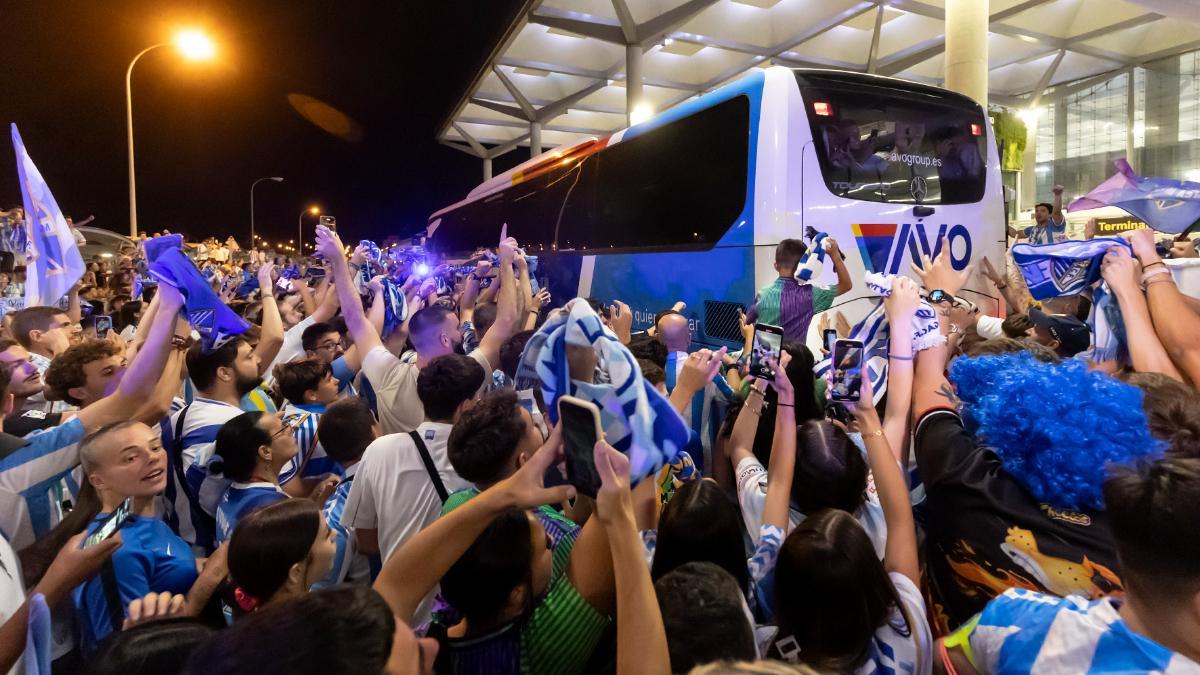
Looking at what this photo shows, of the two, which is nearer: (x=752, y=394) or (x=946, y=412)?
(x=946, y=412)

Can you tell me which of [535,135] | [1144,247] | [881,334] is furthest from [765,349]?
[535,135]

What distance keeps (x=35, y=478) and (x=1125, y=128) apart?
3228 cm

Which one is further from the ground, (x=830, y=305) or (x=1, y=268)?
(x=1, y=268)

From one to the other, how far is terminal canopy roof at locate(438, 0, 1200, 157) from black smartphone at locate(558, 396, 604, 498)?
1381 centimetres

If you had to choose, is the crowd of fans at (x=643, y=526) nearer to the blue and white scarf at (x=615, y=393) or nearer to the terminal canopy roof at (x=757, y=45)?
the blue and white scarf at (x=615, y=393)

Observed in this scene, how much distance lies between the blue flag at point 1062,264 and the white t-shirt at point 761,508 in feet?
4.65

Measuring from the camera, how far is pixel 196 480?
2990 millimetres

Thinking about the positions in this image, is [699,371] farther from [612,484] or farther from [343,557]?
[343,557]

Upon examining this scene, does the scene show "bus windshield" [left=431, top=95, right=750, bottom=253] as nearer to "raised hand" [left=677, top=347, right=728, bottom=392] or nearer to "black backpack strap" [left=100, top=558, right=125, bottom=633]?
"raised hand" [left=677, top=347, right=728, bottom=392]

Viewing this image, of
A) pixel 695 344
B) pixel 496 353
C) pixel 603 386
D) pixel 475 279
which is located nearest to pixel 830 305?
pixel 695 344

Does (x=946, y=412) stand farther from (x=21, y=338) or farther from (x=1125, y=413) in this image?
(x=21, y=338)

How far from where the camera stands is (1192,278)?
14.8ft

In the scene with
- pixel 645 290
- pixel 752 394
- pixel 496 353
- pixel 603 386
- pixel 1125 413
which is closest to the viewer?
pixel 603 386

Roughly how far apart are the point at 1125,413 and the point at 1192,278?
3828 mm
